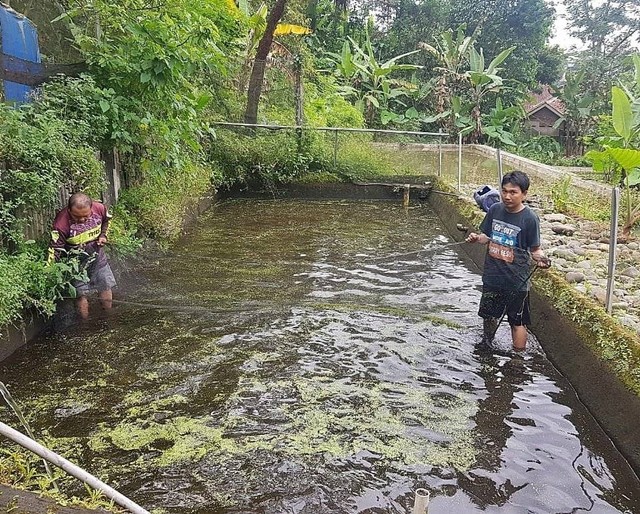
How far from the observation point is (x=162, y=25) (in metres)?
7.56

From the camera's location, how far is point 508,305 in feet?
19.1

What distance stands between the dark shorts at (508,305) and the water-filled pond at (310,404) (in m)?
0.39

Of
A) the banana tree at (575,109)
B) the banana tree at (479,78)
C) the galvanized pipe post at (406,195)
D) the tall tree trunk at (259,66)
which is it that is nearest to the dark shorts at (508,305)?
the galvanized pipe post at (406,195)

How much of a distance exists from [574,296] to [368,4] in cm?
3351

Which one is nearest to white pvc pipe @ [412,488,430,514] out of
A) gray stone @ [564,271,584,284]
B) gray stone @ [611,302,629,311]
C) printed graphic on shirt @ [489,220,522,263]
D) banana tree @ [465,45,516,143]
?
printed graphic on shirt @ [489,220,522,263]

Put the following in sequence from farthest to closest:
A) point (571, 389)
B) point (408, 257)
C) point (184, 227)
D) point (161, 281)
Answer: point (184, 227), point (408, 257), point (161, 281), point (571, 389)

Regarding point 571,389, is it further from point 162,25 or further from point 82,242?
point 162,25

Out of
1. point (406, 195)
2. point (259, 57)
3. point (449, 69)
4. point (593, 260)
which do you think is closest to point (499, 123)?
point (449, 69)

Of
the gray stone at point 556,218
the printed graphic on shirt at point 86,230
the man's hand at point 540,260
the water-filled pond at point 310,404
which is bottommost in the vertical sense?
the water-filled pond at point 310,404

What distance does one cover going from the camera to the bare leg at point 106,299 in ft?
21.9

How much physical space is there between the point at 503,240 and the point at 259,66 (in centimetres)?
1230

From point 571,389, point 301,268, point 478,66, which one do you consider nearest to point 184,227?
point 301,268

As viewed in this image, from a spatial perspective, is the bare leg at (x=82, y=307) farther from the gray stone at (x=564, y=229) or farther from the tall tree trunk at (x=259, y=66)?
the tall tree trunk at (x=259, y=66)

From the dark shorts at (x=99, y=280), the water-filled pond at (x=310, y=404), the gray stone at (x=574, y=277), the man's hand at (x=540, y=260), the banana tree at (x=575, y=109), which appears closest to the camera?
the water-filled pond at (x=310, y=404)
